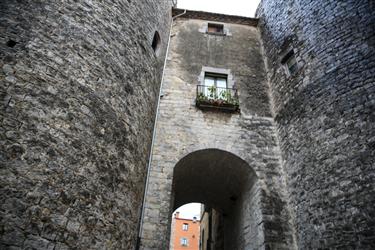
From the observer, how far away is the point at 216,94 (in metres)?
7.89

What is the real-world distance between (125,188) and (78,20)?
10.5 feet

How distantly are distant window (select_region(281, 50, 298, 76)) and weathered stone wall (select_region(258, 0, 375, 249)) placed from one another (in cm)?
18

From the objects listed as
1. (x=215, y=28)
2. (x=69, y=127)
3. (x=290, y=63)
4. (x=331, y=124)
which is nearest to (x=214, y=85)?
(x=290, y=63)

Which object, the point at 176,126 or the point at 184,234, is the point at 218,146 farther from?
the point at 184,234

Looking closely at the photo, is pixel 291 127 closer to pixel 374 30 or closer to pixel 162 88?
pixel 374 30

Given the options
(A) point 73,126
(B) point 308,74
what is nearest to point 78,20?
(A) point 73,126

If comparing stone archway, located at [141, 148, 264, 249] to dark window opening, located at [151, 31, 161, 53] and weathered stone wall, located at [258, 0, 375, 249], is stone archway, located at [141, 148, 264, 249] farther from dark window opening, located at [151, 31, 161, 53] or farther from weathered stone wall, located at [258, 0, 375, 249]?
dark window opening, located at [151, 31, 161, 53]

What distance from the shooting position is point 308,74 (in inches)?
251

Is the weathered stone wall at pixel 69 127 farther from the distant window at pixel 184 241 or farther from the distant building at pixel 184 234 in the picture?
the distant window at pixel 184 241

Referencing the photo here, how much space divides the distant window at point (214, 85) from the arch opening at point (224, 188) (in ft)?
6.27

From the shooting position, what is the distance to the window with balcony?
293 inches

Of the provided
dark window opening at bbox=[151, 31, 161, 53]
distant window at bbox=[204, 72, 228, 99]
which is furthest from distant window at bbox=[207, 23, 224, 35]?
dark window opening at bbox=[151, 31, 161, 53]

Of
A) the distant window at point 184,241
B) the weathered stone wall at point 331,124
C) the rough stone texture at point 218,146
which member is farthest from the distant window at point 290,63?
the distant window at point 184,241

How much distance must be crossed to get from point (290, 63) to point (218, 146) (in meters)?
3.14
